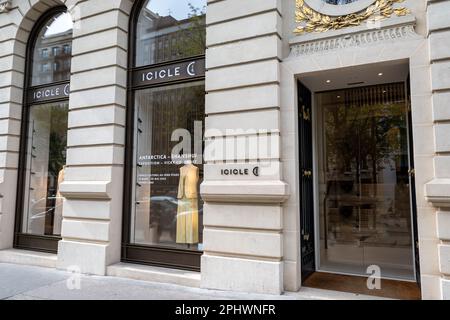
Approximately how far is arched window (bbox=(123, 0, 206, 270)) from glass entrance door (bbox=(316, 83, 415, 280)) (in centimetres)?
310

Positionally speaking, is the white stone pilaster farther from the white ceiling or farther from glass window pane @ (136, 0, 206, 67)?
the white ceiling

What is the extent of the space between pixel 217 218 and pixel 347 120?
14.0 feet

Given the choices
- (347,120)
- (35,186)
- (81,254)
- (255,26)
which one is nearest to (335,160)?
(347,120)

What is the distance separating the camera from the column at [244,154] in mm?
6543

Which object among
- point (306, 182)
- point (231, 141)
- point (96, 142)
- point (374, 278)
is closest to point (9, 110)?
point (96, 142)

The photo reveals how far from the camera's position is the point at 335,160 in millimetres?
8938

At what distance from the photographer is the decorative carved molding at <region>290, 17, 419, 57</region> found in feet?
20.1

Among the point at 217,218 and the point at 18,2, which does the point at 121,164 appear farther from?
the point at 18,2

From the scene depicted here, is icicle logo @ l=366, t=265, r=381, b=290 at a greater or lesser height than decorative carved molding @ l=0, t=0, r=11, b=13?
lesser

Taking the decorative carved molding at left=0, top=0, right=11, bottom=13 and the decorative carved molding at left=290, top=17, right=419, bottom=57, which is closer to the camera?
the decorative carved molding at left=290, top=17, right=419, bottom=57

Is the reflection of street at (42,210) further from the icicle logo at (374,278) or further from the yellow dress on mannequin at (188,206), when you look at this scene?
the icicle logo at (374,278)

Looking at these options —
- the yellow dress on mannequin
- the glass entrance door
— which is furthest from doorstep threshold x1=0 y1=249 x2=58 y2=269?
the glass entrance door

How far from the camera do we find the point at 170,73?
859 cm

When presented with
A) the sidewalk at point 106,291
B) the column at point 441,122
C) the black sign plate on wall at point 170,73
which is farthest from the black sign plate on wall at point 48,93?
the column at point 441,122
